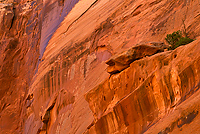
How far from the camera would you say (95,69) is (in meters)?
18.1

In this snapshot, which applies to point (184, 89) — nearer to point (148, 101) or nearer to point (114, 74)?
point (148, 101)

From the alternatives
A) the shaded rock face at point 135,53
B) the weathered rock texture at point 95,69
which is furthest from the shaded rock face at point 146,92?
the shaded rock face at point 135,53

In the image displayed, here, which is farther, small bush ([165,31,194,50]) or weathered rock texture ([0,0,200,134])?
small bush ([165,31,194,50])

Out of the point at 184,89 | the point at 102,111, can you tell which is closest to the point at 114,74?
the point at 102,111

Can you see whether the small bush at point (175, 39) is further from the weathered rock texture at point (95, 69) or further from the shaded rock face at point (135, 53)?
the shaded rock face at point (135, 53)

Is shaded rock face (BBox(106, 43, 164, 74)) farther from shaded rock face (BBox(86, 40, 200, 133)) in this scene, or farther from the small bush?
the small bush

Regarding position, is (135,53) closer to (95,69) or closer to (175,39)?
(175,39)

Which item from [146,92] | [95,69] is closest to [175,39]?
[146,92]

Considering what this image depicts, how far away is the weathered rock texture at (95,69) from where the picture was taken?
32.2ft

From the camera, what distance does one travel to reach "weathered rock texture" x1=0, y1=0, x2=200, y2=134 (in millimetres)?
9805

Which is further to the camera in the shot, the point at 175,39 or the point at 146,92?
the point at 175,39

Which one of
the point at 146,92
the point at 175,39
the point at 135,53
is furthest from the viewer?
the point at 175,39

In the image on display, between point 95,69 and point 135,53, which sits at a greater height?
point 135,53

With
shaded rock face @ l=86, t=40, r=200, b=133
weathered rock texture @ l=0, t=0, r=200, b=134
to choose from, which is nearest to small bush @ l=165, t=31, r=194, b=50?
weathered rock texture @ l=0, t=0, r=200, b=134
